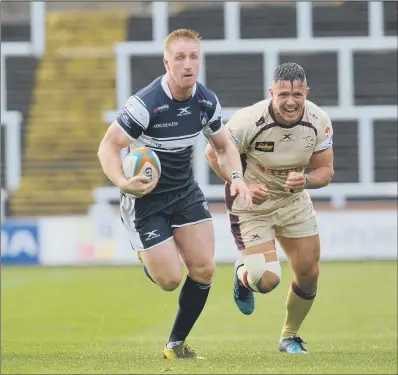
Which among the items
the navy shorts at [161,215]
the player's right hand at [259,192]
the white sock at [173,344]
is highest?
the player's right hand at [259,192]

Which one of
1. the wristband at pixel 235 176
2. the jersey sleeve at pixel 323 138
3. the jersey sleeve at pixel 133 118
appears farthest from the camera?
the jersey sleeve at pixel 323 138

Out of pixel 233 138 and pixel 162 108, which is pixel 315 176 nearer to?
pixel 233 138

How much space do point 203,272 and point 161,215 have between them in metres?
0.52

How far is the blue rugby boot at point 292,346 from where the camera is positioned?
920 centimetres

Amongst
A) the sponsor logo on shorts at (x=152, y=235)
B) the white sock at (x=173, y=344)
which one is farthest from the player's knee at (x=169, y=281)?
the white sock at (x=173, y=344)

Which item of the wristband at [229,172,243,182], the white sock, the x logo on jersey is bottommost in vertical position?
the white sock

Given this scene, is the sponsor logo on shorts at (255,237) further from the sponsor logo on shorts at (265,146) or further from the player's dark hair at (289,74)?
the player's dark hair at (289,74)

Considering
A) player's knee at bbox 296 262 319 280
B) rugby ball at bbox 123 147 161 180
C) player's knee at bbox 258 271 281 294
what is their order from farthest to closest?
player's knee at bbox 296 262 319 280
player's knee at bbox 258 271 281 294
rugby ball at bbox 123 147 161 180

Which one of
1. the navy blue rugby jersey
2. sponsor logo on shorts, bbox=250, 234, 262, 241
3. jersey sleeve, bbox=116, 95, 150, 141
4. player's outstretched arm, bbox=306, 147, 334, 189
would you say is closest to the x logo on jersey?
the navy blue rugby jersey

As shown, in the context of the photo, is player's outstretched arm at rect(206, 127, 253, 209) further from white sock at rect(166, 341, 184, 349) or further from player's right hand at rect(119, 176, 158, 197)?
white sock at rect(166, 341, 184, 349)

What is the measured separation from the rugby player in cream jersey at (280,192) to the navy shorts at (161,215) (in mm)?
340

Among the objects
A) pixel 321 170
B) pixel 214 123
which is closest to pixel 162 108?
pixel 214 123

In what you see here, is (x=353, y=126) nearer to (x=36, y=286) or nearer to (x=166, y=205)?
(x=36, y=286)

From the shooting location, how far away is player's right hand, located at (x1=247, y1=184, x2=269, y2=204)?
878cm
